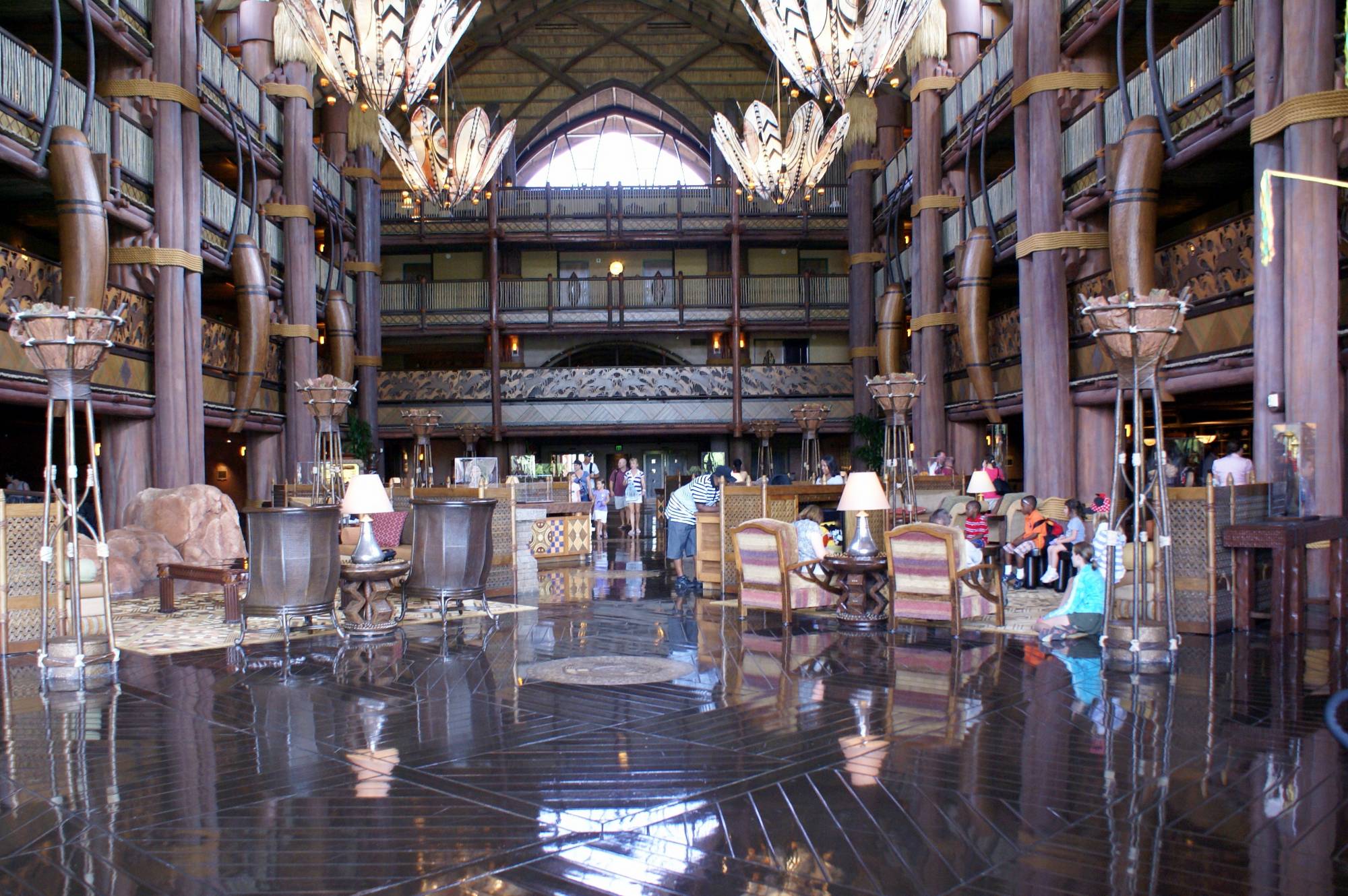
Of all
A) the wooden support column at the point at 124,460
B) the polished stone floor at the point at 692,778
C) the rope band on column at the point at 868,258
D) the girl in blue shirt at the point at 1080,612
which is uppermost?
the rope band on column at the point at 868,258

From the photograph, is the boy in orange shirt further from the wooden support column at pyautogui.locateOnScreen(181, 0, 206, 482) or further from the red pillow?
the wooden support column at pyautogui.locateOnScreen(181, 0, 206, 482)

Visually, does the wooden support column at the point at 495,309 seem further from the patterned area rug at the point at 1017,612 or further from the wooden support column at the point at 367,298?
the patterned area rug at the point at 1017,612

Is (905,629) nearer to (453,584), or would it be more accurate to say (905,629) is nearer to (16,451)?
(453,584)

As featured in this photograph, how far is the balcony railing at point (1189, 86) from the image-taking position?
388 inches

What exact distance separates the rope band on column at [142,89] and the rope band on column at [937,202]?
11.4 meters

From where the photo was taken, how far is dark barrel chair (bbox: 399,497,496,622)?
26.2 ft

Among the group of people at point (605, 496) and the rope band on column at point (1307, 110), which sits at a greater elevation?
the rope band on column at point (1307, 110)

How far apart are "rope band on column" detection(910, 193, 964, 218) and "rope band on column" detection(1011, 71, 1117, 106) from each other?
13.8 feet

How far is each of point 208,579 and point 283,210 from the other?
35.6 feet

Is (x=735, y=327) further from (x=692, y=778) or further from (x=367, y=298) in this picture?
(x=692, y=778)

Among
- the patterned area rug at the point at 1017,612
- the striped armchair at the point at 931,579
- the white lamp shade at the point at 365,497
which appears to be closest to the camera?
the striped armchair at the point at 931,579

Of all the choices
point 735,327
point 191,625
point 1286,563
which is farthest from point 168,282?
point 735,327

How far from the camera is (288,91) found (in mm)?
18125

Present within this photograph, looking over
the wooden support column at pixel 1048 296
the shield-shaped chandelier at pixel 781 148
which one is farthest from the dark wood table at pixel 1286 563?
the shield-shaped chandelier at pixel 781 148
